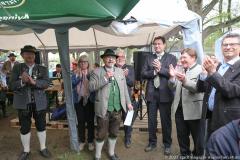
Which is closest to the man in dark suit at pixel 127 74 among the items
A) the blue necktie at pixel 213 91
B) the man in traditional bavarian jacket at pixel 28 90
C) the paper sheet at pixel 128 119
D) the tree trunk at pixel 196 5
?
the paper sheet at pixel 128 119

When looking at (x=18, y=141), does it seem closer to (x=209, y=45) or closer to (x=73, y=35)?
(x=73, y=35)

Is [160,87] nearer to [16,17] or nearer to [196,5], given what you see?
[16,17]

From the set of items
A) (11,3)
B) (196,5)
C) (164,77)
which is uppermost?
(196,5)

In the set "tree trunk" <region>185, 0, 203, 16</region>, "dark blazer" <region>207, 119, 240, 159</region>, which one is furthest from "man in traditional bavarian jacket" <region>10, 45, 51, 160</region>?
"tree trunk" <region>185, 0, 203, 16</region>

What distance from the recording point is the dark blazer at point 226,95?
3.40 m

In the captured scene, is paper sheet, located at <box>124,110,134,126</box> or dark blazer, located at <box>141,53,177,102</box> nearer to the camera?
paper sheet, located at <box>124,110,134,126</box>

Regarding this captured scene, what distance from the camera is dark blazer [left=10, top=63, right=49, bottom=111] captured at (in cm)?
501

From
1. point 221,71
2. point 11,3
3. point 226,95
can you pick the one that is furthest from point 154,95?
point 11,3

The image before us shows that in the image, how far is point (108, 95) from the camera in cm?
482

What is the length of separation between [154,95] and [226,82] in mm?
2087

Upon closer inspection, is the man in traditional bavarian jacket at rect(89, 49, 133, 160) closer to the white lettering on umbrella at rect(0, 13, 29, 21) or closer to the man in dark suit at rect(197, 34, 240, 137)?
the white lettering on umbrella at rect(0, 13, 29, 21)

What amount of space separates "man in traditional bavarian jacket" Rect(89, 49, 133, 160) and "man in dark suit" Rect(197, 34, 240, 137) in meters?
1.67

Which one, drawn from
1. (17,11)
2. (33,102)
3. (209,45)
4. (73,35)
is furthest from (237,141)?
(209,45)

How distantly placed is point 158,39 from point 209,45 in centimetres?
1830
